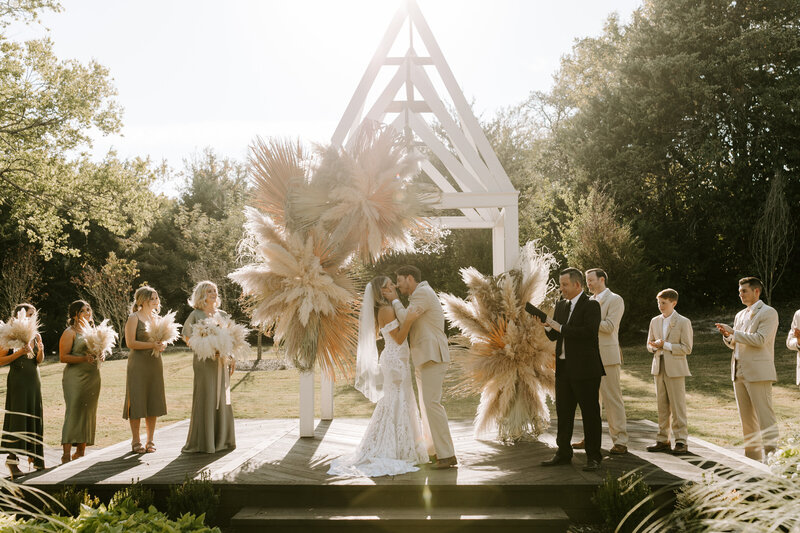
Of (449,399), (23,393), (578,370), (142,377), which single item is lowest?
(449,399)

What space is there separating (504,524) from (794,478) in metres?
2.60

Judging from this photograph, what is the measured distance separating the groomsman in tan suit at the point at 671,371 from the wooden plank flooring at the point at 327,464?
264 millimetres

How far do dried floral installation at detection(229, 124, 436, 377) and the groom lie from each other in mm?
531

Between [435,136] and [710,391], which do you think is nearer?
[435,136]

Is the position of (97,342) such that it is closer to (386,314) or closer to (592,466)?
(386,314)

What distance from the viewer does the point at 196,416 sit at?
737cm

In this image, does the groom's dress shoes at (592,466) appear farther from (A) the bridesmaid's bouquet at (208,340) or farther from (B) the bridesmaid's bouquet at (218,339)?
(A) the bridesmaid's bouquet at (208,340)

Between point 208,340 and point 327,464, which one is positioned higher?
point 208,340

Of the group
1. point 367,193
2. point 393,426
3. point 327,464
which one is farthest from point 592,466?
point 367,193

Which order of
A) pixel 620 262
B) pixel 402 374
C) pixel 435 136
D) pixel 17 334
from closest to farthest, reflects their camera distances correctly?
→ pixel 402 374, pixel 17 334, pixel 435 136, pixel 620 262

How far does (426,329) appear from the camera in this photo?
267 inches

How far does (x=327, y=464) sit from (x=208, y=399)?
65.5 inches

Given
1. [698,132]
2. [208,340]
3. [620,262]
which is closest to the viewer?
[208,340]

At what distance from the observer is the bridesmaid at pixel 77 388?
7.28m
